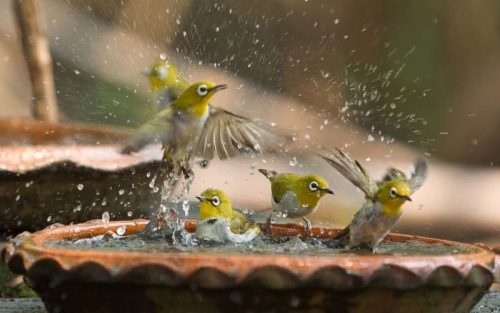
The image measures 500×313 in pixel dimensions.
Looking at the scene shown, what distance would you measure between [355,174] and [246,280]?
0.80 metres

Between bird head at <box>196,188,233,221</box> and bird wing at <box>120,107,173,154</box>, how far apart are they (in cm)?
21

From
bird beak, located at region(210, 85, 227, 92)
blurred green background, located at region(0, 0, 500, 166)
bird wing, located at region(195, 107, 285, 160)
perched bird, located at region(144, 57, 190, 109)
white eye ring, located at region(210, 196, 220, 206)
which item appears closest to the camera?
bird beak, located at region(210, 85, 227, 92)

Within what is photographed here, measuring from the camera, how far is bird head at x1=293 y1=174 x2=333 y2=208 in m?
3.30

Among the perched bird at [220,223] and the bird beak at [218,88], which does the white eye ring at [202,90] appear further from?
the perched bird at [220,223]

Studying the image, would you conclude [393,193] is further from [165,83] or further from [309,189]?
[165,83]

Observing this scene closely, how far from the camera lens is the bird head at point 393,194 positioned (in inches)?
104

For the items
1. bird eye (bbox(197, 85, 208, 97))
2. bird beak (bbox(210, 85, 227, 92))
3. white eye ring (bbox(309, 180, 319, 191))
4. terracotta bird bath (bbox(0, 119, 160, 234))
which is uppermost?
bird beak (bbox(210, 85, 227, 92))

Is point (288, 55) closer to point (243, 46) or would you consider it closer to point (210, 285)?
point (243, 46)

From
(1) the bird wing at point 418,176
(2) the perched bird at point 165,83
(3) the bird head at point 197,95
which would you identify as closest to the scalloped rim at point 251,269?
(1) the bird wing at point 418,176

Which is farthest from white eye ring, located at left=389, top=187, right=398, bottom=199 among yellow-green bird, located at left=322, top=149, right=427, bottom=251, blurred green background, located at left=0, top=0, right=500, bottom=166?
blurred green background, located at left=0, top=0, right=500, bottom=166

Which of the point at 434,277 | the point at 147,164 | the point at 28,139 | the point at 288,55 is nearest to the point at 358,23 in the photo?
the point at 288,55

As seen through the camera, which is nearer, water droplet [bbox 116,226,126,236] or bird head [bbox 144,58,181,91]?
water droplet [bbox 116,226,126,236]

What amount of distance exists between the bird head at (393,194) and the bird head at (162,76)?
1108mm

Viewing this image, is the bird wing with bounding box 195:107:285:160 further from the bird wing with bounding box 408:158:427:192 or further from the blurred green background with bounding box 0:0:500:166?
the blurred green background with bounding box 0:0:500:166
